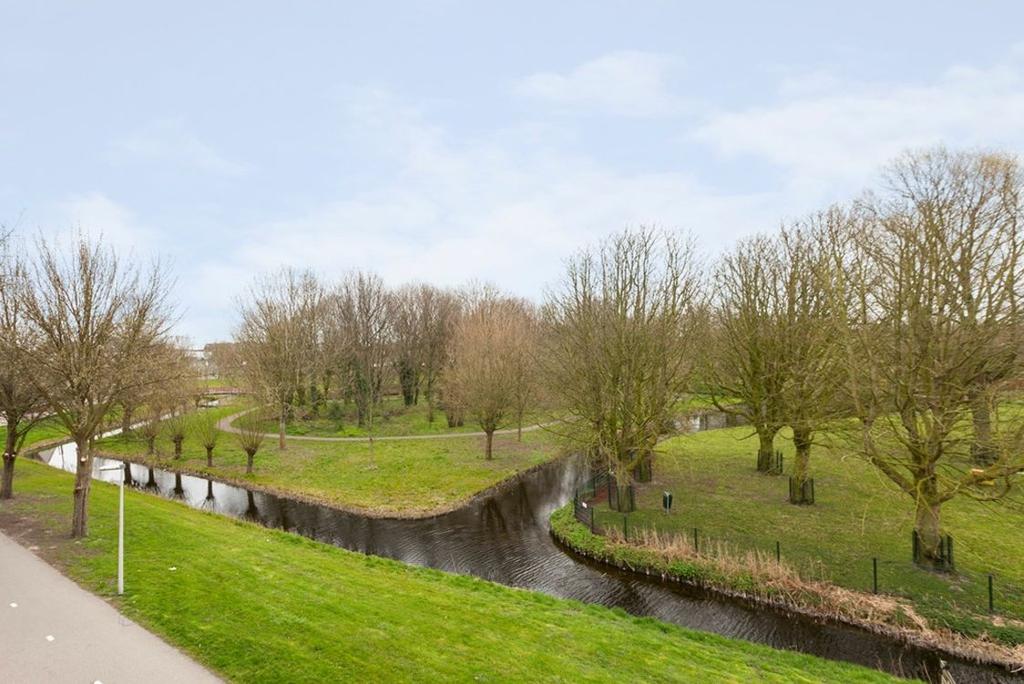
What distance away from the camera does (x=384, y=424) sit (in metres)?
48.6

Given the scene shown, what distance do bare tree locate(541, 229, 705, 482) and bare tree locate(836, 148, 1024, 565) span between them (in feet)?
22.3

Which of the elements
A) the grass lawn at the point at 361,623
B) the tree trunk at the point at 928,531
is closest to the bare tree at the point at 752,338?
the tree trunk at the point at 928,531

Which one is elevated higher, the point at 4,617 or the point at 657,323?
the point at 657,323

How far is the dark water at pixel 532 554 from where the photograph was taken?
13125 millimetres

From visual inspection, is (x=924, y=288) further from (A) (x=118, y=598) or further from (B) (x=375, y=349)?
(B) (x=375, y=349)

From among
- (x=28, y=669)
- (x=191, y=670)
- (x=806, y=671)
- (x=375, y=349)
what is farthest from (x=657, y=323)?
(x=375, y=349)

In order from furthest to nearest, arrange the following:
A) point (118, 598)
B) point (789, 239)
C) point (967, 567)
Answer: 1. point (789, 239)
2. point (967, 567)
3. point (118, 598)

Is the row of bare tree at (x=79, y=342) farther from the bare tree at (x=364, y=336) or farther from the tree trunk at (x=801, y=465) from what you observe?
the bare tree at (x=364, y=336)

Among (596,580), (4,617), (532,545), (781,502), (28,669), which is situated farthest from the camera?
(781,502)

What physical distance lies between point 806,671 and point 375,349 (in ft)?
144

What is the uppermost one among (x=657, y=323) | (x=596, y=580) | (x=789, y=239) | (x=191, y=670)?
(x=789, y=239)

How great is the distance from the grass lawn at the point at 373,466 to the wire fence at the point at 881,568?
9.00 metres

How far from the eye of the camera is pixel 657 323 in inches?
910

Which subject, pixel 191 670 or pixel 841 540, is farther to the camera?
pixel 841 540
